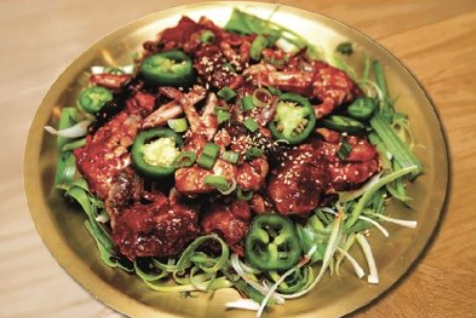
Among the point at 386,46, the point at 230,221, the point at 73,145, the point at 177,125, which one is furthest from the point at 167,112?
the point at 386,46

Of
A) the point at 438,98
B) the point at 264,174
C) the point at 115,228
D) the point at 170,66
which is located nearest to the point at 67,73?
the point at 170,66

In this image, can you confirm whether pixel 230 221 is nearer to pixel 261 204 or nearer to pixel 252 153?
pixel 261 204

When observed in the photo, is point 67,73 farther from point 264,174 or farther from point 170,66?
point 264,174

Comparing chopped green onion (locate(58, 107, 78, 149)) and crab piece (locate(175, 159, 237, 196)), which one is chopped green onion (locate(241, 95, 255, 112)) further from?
chopped green onion (locate(58, 107, 78, 149))

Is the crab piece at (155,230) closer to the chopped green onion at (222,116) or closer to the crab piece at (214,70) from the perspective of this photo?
the chopped green onion at (222,116)

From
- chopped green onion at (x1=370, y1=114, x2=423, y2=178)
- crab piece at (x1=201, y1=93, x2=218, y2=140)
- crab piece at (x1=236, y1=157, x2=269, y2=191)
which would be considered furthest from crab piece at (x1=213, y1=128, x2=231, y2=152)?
chopped green onion at (x1=370, y1=114, x2=423, y2=178)
